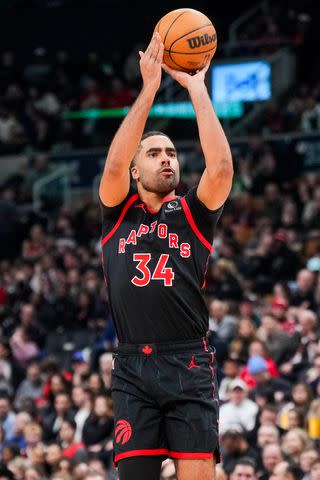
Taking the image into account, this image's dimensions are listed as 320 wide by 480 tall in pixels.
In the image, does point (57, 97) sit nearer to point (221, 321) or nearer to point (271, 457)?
point (221, 321)

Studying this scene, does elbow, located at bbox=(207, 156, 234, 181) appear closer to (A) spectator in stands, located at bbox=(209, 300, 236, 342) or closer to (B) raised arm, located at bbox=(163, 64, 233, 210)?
(B) raised arm, located at bbox=(163, 64, 233, 210)

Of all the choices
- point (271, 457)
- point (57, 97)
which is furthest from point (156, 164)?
point (57, 97)

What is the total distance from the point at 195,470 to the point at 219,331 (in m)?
7.97

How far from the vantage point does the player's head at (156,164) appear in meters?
5.65

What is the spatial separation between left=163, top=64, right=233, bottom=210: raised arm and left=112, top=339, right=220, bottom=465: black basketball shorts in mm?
748

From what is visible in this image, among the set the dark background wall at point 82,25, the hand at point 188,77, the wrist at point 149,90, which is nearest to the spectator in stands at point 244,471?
the hand at point 188,77

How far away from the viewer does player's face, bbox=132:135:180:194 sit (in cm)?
565

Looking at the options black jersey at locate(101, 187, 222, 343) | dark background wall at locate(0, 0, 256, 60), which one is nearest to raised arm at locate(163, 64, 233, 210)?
black jersey at locate(101, 187, 222, 343)

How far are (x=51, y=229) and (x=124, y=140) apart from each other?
47.1 feet

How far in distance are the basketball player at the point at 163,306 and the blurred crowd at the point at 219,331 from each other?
2585 mm

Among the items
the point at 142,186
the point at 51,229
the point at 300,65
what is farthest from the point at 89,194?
the point at 142,186

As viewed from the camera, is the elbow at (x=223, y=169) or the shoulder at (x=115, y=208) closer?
the elbow at (x=223, y=169)

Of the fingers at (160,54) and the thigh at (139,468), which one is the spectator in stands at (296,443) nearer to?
the thigh at (139,468)

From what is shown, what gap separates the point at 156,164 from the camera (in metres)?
5.66
